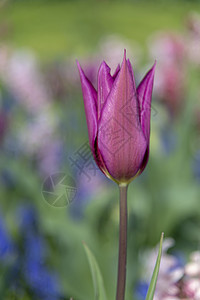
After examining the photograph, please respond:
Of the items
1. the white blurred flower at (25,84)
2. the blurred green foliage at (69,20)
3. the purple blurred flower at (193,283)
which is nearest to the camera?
the purple blurred flower at (193,283)

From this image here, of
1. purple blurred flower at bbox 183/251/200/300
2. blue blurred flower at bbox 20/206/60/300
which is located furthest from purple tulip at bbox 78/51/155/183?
blue blurred flower at bbox 20/206/60/300

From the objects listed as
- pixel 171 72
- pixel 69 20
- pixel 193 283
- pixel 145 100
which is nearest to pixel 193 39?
pixel 171 72

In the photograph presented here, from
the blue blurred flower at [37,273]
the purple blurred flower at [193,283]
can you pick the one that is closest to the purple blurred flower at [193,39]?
the blue blurred flower at [37,273]

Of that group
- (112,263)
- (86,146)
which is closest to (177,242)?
(112,263)

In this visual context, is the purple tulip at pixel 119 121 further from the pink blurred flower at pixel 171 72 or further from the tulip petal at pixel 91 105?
the pink blurred flower at pixel 171 72

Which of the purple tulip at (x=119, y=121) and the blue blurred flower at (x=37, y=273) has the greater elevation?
the purple tulip at (x=119, y=121)

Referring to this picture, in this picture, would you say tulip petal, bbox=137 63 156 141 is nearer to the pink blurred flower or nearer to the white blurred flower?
the pink blurred flower

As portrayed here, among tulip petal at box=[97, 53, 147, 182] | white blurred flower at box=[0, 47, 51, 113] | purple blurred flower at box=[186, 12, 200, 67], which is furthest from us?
white blurred flower at box=[0, 47, 51, 113]

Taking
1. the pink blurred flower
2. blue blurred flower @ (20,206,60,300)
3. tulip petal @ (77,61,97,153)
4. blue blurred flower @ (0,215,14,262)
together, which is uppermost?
tulip petal @ (77,61,97,153)
